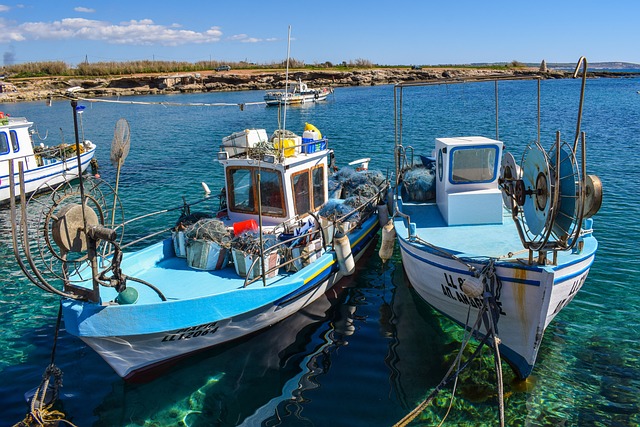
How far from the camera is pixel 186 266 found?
31.7 feet

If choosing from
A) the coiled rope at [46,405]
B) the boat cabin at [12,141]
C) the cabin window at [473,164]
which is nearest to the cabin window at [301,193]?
the cabin window at [473,164]

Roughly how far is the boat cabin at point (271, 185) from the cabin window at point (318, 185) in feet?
0.53

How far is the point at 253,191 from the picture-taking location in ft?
34.5

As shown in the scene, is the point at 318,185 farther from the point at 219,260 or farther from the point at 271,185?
the point at 219,260

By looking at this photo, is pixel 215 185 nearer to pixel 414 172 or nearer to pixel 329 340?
pixel 414 172

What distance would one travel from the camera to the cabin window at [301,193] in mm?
10570

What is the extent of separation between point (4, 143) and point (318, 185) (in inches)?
562

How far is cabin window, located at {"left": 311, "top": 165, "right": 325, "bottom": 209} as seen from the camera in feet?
37.3

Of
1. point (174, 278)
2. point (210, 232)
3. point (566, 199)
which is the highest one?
point (566, 199)

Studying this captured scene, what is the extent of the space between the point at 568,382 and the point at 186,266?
687cm

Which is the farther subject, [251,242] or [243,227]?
[243,227]

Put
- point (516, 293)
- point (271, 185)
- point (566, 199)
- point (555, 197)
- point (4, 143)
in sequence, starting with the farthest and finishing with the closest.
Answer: point (4, 143) < point (271, 185) < point (516, 293) < point (566, 199) < point (555, 197)

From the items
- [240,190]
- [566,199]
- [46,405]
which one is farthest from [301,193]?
[46,405]

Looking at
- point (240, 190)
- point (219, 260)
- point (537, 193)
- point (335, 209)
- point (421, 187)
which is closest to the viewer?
point (537, 193)
